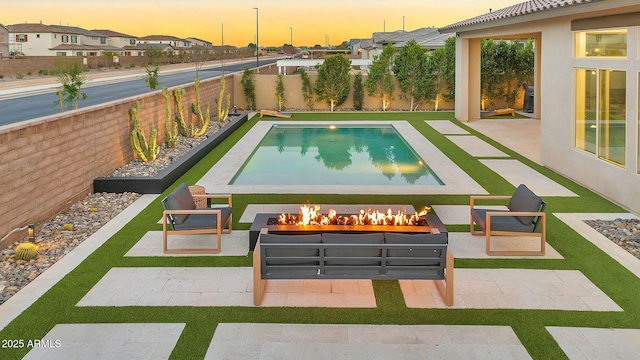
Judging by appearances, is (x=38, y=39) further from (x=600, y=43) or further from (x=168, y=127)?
(x=600, y=43)

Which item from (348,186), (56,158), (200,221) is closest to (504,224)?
(200,221)

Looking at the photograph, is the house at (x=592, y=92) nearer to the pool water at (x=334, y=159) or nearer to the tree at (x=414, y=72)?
the pool water at (x=334, y=159)

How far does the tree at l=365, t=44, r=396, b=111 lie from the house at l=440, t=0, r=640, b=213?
41.7 feet

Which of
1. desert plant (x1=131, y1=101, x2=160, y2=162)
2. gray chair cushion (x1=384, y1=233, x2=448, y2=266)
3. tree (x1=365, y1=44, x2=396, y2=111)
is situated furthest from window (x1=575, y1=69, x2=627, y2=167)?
tree (x1=365, y1=44, x2=396, y2=111)

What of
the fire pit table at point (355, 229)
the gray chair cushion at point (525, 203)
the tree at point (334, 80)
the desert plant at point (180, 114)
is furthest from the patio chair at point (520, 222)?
the tree at point (334, 80)

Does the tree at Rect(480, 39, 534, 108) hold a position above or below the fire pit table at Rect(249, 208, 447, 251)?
above

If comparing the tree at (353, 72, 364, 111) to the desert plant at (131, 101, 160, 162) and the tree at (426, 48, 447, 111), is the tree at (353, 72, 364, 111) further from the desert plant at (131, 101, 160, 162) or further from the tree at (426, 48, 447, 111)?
the desert plant at (131, 101, 160, 162)

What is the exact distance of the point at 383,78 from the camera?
30.0m

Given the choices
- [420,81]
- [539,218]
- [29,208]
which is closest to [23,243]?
[29,208]

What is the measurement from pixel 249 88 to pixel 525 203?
23.1 metres

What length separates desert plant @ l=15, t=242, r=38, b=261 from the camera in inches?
340

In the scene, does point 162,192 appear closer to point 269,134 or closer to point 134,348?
point 134,348

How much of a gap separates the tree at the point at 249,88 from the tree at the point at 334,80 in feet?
10.5

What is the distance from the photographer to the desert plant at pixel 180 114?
1939cm
